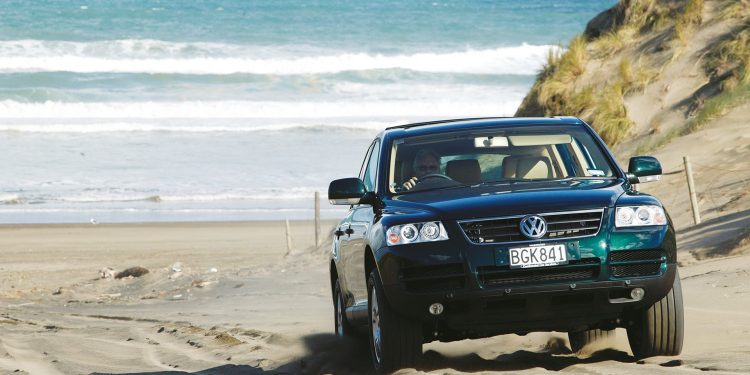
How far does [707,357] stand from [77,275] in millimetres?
14254

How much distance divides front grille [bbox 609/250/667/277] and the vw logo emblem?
0.40 m

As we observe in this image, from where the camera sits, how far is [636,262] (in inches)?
284

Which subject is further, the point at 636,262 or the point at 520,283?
the point at 636,262

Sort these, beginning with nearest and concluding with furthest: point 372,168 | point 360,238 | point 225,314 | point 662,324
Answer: point 662,324
point 360,238
point 372,168
point 225,314

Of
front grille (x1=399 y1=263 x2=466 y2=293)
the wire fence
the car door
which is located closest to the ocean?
the wire fence

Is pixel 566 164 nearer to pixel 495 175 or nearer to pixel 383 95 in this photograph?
pixel 495 175

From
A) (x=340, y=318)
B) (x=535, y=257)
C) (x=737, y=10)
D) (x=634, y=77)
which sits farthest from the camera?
(x=737, y=10)

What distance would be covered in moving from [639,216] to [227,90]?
47.3 meters

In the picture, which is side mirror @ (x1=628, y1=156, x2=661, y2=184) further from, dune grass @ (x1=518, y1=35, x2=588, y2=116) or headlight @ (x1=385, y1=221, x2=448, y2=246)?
dune grass @ (x1=518, y1=35, x2=588, y2=116)

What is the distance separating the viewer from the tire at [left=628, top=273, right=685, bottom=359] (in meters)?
7.55

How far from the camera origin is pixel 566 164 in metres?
8.75

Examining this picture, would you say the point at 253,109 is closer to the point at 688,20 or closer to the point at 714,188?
the point at 688,20

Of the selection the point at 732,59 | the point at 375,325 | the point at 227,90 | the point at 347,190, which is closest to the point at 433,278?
the point at 375,325

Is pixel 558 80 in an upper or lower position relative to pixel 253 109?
upper
